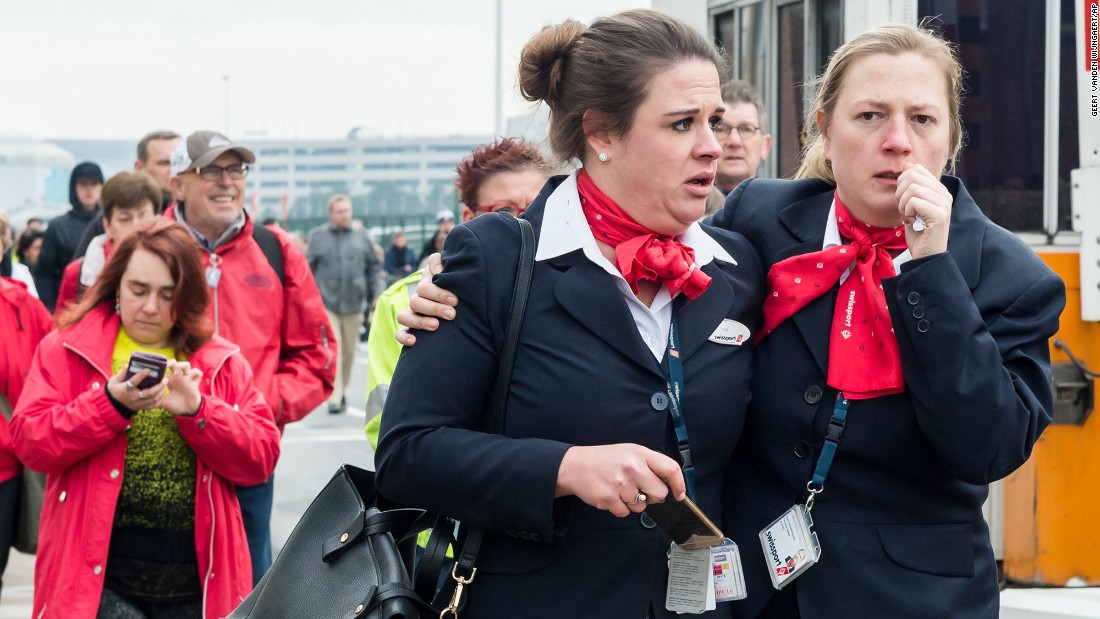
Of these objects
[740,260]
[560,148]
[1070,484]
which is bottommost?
[1070,484]

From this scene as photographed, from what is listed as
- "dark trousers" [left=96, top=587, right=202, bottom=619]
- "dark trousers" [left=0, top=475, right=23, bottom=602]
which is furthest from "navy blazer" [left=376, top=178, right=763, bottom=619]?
"dark trousers" [left=0, top=475, right=23, bottom=602]

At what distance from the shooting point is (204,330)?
15.0 feet

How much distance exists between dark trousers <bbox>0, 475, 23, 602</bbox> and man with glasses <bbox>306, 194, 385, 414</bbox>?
8.64 metres

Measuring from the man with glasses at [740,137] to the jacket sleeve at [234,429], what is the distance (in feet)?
7.05

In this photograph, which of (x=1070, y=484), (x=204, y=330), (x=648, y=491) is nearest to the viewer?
(x=648, y=491)

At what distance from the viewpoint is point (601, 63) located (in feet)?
8.79

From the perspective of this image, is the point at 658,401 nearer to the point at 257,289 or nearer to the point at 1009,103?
the point at 257,289

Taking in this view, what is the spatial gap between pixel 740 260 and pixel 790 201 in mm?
229

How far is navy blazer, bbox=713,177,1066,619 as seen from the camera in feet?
8.24

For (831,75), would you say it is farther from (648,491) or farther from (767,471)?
(648,491)

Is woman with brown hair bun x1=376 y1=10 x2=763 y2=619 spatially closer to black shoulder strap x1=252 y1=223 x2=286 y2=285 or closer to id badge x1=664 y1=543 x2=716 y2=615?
id badge x1=664 y1=543 x2=716 y2=615

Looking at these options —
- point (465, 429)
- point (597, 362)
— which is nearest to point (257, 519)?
point (465, 429)

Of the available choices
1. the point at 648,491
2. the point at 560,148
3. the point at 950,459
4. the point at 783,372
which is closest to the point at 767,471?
the point at 783,372

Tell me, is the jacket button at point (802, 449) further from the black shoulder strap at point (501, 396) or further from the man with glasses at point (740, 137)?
the man with glasses at point (740, 137)
